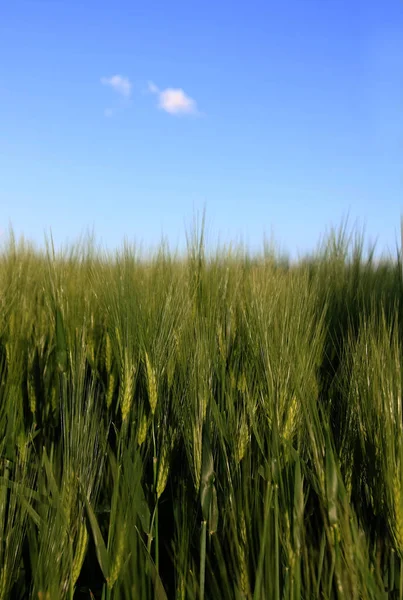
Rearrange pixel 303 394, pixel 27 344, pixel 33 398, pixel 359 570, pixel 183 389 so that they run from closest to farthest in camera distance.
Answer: pixel 359 570 < pixel 303 394 < pixel 183 389 < pixel 33 398 < pixel 27 344

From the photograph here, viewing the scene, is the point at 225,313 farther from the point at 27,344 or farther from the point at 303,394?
the point at 27,344

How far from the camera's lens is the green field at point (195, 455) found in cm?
88

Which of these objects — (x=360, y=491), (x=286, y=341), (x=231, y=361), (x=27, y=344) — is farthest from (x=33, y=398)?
(x=360, y=491)

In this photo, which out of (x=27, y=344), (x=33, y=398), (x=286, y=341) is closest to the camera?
(x=286, y=341)

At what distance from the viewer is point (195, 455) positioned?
41.8 inches

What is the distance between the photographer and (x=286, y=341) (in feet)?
3.84

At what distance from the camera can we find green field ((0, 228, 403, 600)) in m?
0.88

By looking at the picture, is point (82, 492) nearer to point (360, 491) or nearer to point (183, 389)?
point (183, 389)

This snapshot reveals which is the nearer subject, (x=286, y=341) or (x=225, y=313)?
(x=286, y=341)

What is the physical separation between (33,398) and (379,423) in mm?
896

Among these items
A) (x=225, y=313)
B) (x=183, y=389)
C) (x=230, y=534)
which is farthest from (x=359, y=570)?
(x=225, y=313)

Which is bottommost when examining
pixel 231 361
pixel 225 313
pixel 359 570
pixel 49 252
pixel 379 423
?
pixel 359 570

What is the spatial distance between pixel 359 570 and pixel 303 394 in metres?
0.32

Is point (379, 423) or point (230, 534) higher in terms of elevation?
point (379, 423)
